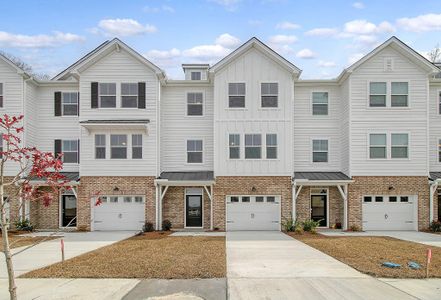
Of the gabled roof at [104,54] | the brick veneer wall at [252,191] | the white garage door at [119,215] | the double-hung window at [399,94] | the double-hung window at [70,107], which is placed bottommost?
the white garage door at [119,215]

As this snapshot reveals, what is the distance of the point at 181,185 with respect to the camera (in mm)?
22422

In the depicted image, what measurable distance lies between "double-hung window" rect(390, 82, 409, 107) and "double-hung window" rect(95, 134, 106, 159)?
15764 mm

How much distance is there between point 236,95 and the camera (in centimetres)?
2242

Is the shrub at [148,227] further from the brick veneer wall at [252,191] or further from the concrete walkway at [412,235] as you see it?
the concrete walkway at [412,235]

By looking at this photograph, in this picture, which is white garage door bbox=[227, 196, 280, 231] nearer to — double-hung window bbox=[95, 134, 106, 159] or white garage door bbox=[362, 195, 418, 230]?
white garage door bbox=[362, 195, 418, 230]

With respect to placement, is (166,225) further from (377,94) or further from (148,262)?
(377,94)

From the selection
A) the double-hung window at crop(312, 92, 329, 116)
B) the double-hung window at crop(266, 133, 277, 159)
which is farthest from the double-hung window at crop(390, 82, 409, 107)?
the double-hung window at crop(266, 133, 277, 159)

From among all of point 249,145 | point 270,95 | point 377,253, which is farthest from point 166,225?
point 377,253

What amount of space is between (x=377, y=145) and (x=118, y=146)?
46.1 feet

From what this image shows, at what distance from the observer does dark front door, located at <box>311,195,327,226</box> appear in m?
23.1

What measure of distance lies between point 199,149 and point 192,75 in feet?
20.7

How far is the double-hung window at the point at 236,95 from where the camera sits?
73.5 feet

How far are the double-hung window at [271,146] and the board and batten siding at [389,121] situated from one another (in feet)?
13.4

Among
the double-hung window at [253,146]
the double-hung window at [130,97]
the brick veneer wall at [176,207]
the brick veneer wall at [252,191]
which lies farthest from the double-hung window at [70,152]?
the double-hung window at [253,146]
